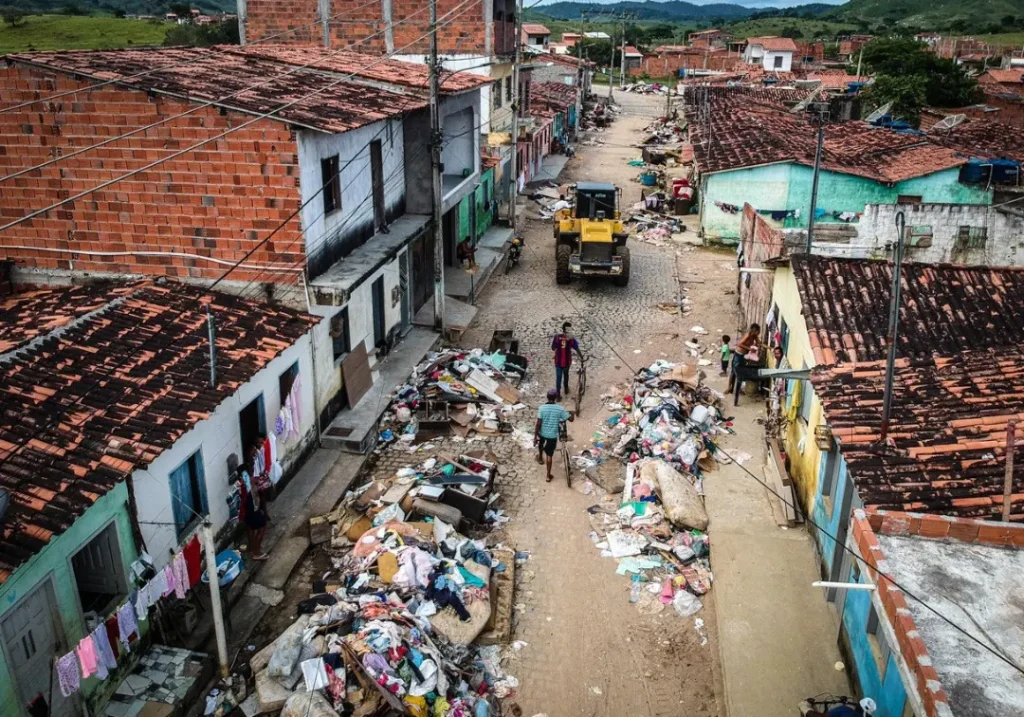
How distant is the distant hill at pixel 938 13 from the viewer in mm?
120125

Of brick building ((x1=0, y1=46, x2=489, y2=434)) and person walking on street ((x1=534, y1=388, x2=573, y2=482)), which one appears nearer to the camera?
brick building ((x1=0, y1=46, x2=489, y2=434))

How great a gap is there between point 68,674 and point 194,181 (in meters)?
7.39

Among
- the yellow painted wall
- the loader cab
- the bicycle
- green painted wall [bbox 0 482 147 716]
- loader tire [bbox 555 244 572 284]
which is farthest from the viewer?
the loader cab

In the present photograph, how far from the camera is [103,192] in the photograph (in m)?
12.1

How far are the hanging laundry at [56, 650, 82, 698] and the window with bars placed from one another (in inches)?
715

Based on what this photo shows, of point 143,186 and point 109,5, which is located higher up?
point 109,5

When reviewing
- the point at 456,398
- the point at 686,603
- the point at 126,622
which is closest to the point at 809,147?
the point at 456,398

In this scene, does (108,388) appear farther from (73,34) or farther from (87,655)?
(73,34)

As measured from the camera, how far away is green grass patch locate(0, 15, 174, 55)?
150 ft

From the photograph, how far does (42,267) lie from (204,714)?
26.9 ft

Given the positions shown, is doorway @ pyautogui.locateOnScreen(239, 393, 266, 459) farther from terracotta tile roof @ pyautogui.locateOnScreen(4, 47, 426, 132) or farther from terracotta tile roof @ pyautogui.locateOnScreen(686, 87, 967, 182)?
terracotta tile roof @ pyautogui.locateOnScreen(686, 87, 967, 182)

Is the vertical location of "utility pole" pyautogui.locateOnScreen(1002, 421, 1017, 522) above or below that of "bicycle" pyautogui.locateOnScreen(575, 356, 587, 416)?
above

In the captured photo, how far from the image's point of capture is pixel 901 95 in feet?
144

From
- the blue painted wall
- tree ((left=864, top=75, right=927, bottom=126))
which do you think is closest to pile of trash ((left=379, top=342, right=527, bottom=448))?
the blue painted wall
